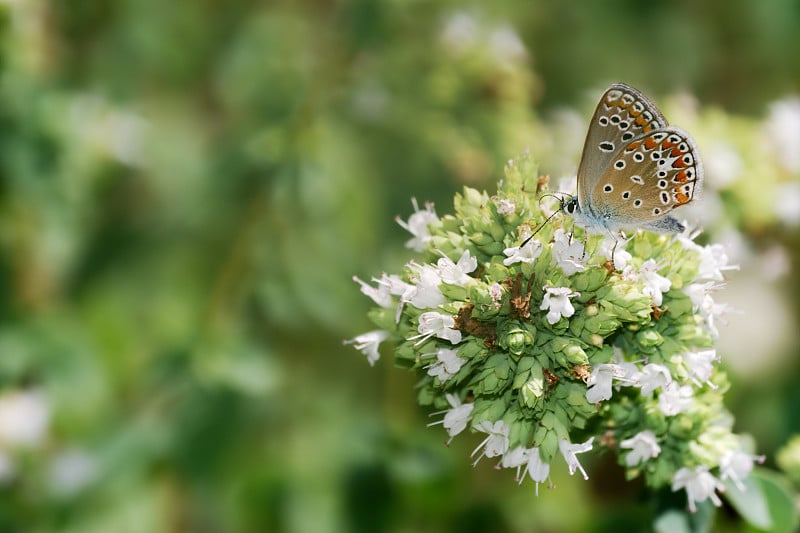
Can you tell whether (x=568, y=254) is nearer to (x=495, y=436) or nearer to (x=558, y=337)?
(x=558, y=337)

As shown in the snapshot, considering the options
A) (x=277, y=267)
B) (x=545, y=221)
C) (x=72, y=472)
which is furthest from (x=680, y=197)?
(x=72, y=472)

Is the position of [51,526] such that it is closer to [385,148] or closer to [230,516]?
[230,516]

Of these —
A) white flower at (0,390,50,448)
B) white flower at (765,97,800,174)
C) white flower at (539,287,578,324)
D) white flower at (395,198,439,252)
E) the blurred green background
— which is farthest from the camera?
white flower at (0,390,50,448)

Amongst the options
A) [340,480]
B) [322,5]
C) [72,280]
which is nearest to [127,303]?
[72,280]

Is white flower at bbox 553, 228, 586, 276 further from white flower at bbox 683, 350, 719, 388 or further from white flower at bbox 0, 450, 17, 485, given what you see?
white flower at bbox 0, 450, 17, 485

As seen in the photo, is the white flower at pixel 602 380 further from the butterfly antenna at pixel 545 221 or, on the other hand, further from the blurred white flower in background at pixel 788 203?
the blurred white flower in background at pixel 788 203

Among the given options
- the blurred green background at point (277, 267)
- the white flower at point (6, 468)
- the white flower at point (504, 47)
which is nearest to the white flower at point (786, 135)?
the blurred green background at point (277, 267)

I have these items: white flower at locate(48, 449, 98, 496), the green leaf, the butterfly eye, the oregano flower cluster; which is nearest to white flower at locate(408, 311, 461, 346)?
the oregano flower cluster
